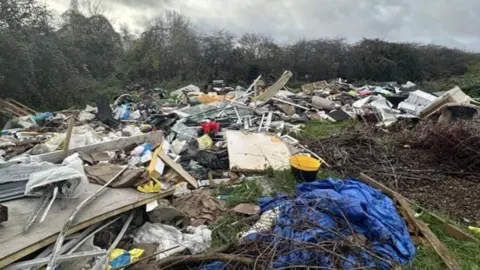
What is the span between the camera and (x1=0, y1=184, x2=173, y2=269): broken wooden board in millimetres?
2625

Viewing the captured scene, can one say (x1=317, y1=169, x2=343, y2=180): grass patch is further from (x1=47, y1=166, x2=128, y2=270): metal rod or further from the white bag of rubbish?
the white bag of rubbish

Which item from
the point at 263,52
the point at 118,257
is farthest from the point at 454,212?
the point at 263,52

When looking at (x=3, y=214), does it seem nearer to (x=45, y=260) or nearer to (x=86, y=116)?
(x=45, y=260)

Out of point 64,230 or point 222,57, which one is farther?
point 222,57

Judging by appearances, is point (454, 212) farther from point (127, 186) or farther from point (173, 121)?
point (173, 121)

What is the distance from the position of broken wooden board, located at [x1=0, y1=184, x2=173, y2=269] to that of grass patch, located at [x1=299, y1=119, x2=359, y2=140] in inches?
203

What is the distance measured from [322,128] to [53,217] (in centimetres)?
747

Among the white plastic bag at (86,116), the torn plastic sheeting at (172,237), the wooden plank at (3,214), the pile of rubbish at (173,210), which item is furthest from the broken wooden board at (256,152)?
the white plastic bag at (86,116)

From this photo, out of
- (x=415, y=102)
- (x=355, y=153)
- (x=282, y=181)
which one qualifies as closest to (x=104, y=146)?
(x=282, y=181)

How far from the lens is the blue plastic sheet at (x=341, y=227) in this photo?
288 cm

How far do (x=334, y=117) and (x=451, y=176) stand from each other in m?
4.93

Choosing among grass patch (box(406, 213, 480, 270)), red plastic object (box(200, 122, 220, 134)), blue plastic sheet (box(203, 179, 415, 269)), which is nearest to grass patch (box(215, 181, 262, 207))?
blue plastic sheet (box(203, 179, 415, 269))

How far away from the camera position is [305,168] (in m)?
4.93

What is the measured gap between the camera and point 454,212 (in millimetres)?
4480
